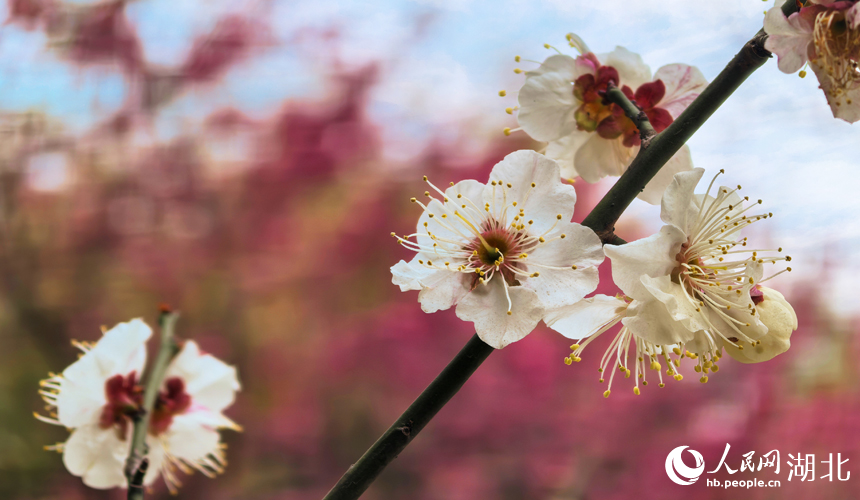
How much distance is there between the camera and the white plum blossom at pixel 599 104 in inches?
12.8

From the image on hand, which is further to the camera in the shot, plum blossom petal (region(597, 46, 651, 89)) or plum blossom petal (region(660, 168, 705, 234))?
plum blossom petal (region(597, 46, 651, 89))

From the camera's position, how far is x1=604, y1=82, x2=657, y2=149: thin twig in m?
0.26

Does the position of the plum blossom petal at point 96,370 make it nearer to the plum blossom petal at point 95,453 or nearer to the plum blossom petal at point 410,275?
the plum blossom petal at point 95,453

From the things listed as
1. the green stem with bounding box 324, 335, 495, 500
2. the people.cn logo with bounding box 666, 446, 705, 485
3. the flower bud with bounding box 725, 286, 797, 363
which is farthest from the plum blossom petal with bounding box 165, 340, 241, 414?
the people.cn logo with bounding box 666, 446, 705, 485

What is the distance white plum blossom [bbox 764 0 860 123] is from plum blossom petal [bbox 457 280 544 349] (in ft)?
0.44

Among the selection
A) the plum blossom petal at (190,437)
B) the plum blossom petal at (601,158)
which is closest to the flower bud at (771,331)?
the plum blossom petal at (601,158)

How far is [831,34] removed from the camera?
0.23 metres

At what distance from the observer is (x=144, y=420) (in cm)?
38

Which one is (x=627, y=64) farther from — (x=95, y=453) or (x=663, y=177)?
(x=95, y=453)

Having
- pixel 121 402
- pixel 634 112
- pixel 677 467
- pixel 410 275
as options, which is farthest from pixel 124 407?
pixel 677 467

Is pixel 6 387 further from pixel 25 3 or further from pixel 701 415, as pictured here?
pixel 701 415

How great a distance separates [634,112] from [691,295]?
0.31 feet

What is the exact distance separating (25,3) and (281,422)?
1062 mm

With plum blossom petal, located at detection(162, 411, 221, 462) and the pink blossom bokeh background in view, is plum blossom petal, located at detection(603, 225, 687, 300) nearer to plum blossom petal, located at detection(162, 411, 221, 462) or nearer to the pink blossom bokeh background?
plum blossom petal, located at detection(162, 411, 221, 462)
